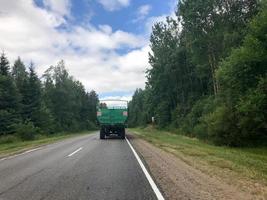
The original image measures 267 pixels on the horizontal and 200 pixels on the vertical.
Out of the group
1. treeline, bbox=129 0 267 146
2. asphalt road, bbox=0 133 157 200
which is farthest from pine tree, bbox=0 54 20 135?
asphalt road, bbox=0 133 157 200

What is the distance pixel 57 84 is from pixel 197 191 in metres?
81.0

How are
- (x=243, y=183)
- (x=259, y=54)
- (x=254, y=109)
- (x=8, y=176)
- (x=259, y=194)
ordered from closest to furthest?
(x=259, y=194) → (x=243, y=183) → (x=8, y=176) → (x=254, y=109) → (x=259, y=54)

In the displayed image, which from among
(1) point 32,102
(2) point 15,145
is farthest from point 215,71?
(1) point 32,102

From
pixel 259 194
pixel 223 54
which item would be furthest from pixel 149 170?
pixel 223 54

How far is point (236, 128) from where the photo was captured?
91.7 ft

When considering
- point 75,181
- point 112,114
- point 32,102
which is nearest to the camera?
point 75,181

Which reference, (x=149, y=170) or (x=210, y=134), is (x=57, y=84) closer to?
(x=210, y=134)

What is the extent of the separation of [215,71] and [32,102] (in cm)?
2985

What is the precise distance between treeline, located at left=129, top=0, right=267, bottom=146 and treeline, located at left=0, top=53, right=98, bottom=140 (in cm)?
1790

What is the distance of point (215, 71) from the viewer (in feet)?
118

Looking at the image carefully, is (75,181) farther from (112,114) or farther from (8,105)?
(8,105)

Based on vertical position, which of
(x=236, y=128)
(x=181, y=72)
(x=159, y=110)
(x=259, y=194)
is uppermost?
(x=181, y=72)

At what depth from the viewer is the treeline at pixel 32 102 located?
45.8m

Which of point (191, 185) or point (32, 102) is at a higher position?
point (32, 102)
